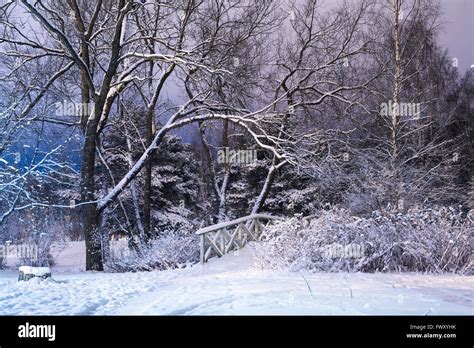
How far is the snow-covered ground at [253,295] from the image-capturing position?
17.4 feet

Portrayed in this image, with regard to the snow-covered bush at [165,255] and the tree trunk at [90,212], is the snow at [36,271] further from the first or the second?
the tree trunk at [90,212]

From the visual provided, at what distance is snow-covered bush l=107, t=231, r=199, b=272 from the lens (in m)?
12.6

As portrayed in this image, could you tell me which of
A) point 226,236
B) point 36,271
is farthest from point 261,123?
point 36,271

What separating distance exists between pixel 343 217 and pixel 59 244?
965 cm

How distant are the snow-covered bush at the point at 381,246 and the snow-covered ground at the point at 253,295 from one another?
51 cm

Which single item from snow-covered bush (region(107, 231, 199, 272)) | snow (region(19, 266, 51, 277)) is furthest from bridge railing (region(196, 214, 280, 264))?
snow (region(19, 266, 51, 277))

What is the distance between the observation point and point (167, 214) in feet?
82.7

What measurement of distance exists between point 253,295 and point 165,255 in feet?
22.4

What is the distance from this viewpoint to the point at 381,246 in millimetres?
9070

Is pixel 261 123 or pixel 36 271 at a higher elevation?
pixel 261 123

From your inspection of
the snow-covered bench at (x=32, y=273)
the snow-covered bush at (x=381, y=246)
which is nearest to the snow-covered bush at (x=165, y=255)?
the snow-covered bush at (x=381, y=246)

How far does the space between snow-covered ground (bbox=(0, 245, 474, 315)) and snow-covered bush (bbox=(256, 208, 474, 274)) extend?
51 centimetres

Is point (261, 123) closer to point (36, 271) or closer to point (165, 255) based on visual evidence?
point (165, 255)
